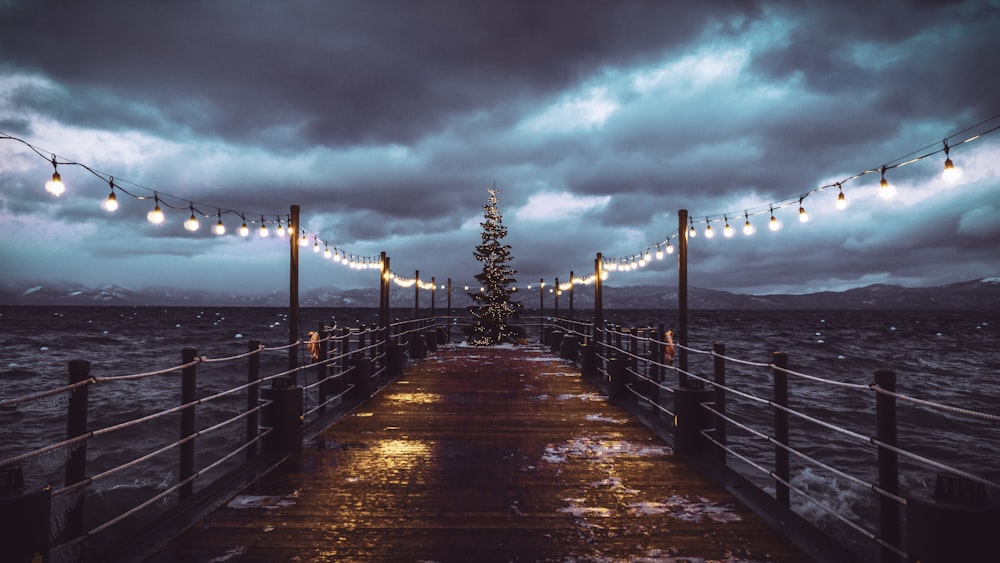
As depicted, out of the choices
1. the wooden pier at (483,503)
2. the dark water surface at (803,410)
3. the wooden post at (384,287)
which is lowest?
the dark water surface at (803,410)

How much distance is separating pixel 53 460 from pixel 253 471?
13.7 metres

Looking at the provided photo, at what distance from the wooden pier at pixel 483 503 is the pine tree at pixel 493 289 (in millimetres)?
17526

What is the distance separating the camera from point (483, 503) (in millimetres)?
4625

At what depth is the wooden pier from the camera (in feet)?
12.4

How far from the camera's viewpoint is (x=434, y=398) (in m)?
9.95

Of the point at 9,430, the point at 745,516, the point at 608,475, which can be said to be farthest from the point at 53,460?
the point at 745,516

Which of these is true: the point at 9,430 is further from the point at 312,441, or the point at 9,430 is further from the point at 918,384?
the point at 918,384

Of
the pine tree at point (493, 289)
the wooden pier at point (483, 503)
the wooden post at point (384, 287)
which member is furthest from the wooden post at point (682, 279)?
the pine tree at point (493, 289)

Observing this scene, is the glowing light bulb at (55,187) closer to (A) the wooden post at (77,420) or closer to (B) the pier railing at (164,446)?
(B) the pier railing at (164,446)

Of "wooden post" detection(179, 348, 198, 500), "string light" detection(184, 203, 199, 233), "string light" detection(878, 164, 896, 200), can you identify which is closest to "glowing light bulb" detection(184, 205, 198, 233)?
"string light" detection(184, 203, 199, 233)

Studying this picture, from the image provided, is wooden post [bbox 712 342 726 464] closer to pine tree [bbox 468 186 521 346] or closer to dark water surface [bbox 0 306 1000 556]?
dark water surface [bbox 0 306 1000 556]

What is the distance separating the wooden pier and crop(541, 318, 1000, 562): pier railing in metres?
0.55

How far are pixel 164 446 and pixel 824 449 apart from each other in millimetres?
16558

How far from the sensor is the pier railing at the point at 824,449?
9.09 feet
